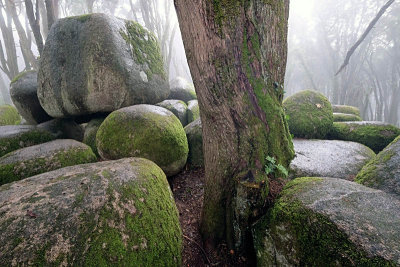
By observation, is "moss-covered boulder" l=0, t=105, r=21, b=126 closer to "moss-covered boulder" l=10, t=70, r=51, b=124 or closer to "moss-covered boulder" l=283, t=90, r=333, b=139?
"moss-covered boulder" l=10, t=70, r=51, b=124

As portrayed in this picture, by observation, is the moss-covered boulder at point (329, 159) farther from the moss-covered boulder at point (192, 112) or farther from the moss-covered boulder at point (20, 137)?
the moss-covered boulder at point (20, 137)

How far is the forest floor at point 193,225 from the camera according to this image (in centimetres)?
238

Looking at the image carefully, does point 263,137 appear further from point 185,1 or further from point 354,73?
point 354,73

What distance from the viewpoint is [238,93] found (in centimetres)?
207

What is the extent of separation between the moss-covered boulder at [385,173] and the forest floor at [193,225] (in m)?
1.70

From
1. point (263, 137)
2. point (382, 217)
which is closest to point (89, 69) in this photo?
point (263, 137)

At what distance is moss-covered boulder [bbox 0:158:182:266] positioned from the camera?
1.31 metres

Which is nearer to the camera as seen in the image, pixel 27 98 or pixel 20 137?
pixel 20 137

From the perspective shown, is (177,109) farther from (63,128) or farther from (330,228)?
(330,228)

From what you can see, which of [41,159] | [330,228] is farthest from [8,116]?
[330,228]

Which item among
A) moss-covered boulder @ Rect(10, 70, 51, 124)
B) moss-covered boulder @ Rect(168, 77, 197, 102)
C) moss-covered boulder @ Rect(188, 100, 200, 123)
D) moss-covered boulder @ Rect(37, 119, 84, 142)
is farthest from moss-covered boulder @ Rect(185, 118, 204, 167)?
moss-covered boulder @ Rect(10, 70, 51, 124)

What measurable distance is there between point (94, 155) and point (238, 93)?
3.36 metres

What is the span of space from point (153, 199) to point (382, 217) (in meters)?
1.99

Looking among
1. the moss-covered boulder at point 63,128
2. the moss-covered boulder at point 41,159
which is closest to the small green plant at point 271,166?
the moss-covered boulder at point 41,159
